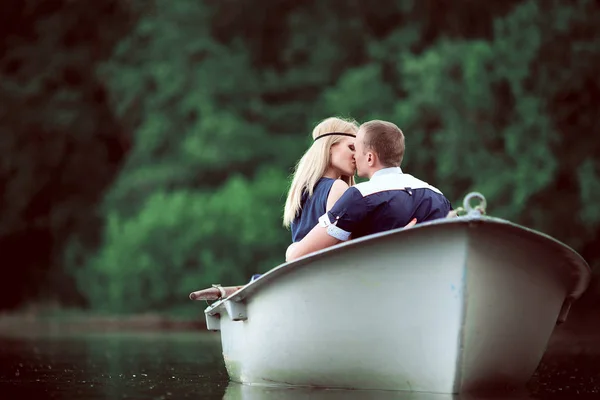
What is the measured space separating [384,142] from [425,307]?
3.20 ft

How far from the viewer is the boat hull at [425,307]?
18.3 feet

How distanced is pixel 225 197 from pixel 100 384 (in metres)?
17.1

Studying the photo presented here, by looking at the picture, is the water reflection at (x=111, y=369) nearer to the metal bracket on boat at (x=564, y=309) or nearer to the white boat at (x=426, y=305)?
the white boat at (x=426, y=305)

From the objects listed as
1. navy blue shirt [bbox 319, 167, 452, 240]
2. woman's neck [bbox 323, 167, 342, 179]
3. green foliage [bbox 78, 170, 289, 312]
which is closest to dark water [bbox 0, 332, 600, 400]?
navy blue shirt [bbox 319, 167, 452, 240]

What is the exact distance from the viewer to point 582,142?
21.3 m

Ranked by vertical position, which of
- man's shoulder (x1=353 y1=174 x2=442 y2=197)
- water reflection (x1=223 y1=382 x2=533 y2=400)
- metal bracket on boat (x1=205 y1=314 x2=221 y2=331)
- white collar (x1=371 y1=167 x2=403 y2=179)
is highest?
white collar (x1=371 y1=167 x2=403 y2=179)

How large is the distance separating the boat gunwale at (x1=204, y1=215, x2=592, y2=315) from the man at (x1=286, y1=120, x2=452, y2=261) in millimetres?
253

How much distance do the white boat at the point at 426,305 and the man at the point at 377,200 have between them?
0.81 ft

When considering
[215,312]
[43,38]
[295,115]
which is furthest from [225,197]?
[215,312]

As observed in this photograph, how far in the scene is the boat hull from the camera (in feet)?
18.3

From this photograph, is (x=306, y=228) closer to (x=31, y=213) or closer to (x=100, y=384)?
(x=100, y=384)

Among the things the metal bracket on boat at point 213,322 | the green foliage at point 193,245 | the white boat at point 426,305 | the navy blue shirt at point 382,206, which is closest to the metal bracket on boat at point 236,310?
the white boat at point 426,305

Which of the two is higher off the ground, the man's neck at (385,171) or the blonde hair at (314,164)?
the blonde hair at (314,164)

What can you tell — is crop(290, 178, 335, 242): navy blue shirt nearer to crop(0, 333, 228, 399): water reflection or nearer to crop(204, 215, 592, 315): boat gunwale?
crop(204, 215, 592, 315): boat gunwale
